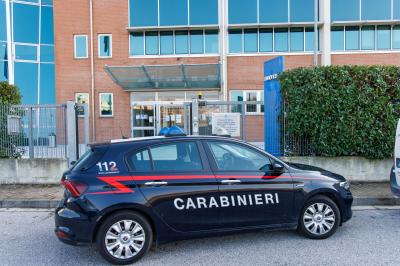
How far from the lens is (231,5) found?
17125mm

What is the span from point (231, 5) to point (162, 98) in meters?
6.23

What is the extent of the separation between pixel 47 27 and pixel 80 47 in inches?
127

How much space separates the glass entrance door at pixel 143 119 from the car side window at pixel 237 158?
1270 cm

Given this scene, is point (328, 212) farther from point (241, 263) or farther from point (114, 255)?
point (114, 255)

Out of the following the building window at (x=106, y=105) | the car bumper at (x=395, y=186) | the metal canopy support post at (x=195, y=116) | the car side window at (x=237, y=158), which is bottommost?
the car bumper at (x=395, y=186)

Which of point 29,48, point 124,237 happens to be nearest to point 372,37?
point 124,237

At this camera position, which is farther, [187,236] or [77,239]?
[187,236]

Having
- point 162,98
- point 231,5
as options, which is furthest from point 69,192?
point 231,5

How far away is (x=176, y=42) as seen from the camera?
57.4 feet

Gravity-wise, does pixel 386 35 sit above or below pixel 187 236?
above

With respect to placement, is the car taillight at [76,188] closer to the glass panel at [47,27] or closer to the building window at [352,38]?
the building window at [352,38]

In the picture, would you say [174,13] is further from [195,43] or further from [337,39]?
[337,39]

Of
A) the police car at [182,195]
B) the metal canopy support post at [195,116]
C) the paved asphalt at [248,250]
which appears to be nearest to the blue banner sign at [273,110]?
the metal canopy support post at [195,116]

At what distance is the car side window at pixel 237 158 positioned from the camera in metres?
4.47
